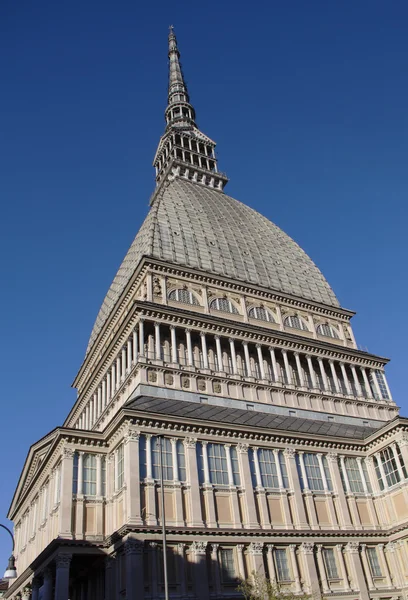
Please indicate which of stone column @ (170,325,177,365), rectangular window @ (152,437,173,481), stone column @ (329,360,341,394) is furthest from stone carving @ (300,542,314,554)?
stone column @ (329,360,341,394)

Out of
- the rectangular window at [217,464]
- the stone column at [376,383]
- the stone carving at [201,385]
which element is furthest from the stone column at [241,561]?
the stone column at [376,383]

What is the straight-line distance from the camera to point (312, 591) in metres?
40.3

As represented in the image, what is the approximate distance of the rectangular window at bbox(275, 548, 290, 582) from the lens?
132 ft

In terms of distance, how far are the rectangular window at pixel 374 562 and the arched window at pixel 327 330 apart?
94.2ft

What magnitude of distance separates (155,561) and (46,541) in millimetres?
13225

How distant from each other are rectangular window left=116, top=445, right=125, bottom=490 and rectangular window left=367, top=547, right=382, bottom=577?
21215 mm

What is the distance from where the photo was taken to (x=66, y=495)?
133 ft

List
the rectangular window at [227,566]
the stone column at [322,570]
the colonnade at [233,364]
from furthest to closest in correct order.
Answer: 1. the colonnade at [233,364]
2. the stone column at [322,570]
3. the rectangular window at [227,566]

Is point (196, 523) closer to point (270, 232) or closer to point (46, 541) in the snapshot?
point (46, 541)

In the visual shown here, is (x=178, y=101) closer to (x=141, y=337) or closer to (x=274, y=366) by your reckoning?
(x=274, y=366)

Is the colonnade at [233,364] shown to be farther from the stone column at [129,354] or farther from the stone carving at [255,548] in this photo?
the stone carving at [255,548]

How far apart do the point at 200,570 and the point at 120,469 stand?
29.3ft

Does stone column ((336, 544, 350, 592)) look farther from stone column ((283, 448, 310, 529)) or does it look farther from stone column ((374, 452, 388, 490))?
stone column ((374, 452, 388, 490))

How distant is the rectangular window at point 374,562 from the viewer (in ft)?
146
